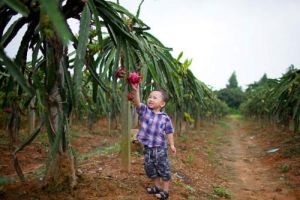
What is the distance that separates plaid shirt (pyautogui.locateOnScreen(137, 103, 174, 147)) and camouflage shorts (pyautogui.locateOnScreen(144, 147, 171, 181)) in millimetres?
78

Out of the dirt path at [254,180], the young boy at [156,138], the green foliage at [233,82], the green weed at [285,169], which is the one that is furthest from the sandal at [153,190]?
the green foliage at [233,82]

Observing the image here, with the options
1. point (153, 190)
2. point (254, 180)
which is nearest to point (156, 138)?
point (153, 190)

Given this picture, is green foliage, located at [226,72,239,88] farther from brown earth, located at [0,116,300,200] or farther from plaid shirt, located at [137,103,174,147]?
plaid shirt, located at [137,103,174,147]

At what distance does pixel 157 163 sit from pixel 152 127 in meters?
0.43

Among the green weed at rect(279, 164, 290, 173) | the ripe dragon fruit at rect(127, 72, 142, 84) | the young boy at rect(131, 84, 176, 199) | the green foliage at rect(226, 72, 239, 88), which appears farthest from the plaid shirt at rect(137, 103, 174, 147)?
the green foliage at rect(226, 72, 239, 88)

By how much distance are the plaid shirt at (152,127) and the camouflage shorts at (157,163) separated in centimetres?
8

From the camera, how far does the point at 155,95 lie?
13.6 feet

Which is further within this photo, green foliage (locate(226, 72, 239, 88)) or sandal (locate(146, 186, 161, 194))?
green foliage (locate(226, 72, 239, 88))

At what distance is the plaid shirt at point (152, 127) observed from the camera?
413cm

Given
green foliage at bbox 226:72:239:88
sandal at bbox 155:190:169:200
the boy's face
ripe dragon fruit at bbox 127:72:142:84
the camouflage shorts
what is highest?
green foliage at bbox 226:72:239:88

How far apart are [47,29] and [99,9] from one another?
3.43 feet

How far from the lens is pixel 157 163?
4.12 m

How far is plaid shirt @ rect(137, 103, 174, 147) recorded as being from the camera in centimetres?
413

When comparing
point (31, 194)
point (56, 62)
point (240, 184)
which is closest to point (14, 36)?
point (56, 62)
